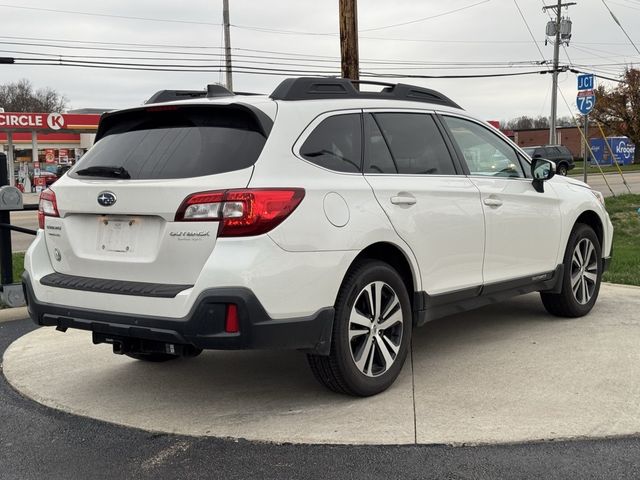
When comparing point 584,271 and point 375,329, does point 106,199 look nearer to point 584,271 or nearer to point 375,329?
point 375,329

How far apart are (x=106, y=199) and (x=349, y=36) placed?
6.52 meters

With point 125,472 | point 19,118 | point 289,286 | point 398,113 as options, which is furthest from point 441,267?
point 19,118

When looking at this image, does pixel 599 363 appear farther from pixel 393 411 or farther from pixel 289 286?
pixel 289 286

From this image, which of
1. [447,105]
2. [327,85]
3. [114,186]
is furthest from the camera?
[447,105]

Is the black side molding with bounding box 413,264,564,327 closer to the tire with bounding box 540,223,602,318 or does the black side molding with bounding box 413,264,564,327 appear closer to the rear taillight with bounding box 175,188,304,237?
the tire with bounding box 540,223,602,318

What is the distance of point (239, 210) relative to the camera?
11.4ft

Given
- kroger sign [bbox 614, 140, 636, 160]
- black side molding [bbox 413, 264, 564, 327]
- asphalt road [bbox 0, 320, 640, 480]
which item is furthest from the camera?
kroger sign [bbox 614, 140, 636, 160]

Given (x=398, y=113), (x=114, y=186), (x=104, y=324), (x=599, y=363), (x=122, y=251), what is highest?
(x=398, y=113)

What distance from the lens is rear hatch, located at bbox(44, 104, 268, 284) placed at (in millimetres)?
3562

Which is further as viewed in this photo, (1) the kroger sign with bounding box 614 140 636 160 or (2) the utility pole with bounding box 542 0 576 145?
(1) the kroger sign with bounding box 614 140 636 160

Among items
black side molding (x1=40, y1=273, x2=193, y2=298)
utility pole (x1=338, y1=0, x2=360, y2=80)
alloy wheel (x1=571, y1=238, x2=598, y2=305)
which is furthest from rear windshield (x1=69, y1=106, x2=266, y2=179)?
utility pole (x1=338, y1=0, x2=360, y2=80)

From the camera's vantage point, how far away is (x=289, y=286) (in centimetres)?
356

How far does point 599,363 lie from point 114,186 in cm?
338

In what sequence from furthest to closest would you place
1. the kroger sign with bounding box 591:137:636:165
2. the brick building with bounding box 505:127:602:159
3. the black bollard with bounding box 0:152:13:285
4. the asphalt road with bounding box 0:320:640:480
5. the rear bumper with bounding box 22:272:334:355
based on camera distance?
the brick building with bounding box 505:127:602:159 < the kroger sign with bounding box 591:137:636:165 < the black bollard with bounding box 0:152:13:285 < the rear bumper with bounding box 22:272:334:355 < the asphalt road with bounding box 0:320:640:480
